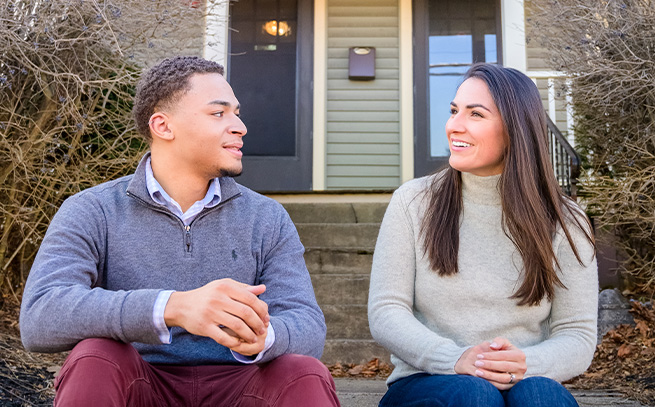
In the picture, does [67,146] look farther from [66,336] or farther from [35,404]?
[66,336]

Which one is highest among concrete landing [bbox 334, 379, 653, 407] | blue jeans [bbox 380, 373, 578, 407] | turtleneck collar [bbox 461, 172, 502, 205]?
turtleneck collar [bbox 461, 172, 502, 205]

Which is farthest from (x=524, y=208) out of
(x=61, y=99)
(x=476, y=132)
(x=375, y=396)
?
(x=61, y=99)

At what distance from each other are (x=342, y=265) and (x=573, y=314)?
10.3ft

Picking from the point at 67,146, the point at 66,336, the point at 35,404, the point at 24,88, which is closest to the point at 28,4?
the point at 24,88

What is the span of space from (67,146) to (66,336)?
2851mm

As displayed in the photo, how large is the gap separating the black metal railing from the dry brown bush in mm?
2868

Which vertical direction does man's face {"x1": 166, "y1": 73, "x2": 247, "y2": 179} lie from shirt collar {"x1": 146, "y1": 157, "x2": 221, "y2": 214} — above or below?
above

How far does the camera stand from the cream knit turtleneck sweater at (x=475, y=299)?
2.12m

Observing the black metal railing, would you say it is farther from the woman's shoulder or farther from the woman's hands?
the woman's hands

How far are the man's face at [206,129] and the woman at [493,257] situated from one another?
22.4 inches

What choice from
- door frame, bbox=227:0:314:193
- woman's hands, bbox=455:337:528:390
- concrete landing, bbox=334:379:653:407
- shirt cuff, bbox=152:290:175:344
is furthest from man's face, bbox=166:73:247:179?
door frame, bbox=227:0:314:193

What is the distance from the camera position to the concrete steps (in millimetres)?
4254

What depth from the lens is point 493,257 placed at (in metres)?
2.21

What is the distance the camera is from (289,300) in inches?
78.7
